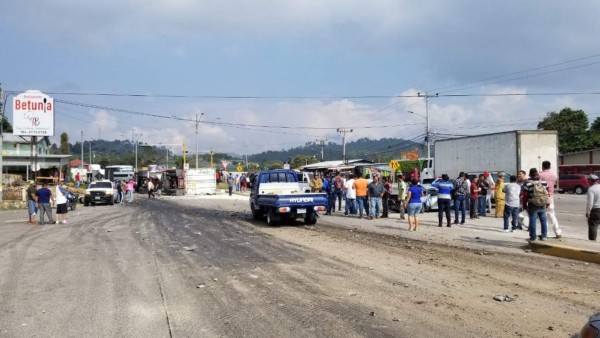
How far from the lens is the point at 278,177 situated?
2052 centimetres

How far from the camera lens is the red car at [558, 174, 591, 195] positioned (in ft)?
138

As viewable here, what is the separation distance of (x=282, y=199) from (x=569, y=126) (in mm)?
63167

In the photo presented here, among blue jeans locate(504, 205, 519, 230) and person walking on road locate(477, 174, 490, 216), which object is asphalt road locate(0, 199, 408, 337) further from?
person walking on road locate(477, 174, 490, 216)

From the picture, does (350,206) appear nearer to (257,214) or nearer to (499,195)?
(257,214)

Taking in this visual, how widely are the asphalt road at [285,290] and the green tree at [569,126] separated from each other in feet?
202

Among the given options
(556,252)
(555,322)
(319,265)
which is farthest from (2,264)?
(556,252)

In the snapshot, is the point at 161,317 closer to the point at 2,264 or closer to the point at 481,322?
the point at 481,322

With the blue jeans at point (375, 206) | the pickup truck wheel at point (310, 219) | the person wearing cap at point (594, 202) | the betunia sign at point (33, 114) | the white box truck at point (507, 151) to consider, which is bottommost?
the pickup truck wheel at point (310, 219)

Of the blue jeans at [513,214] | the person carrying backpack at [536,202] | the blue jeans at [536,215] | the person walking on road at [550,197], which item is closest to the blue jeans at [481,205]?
the blue jeans at [513,214]

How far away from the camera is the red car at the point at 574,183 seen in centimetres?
4219

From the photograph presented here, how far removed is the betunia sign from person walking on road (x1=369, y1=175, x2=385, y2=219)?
2841 centimetres

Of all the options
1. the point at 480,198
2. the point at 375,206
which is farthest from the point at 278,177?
the point at 480,198

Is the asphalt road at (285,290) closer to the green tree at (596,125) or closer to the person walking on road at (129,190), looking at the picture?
the person walking on road at (129,190)

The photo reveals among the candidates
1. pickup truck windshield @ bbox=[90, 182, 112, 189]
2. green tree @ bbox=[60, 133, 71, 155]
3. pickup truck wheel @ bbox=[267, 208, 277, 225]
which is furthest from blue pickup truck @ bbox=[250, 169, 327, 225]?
green tree @ bbox=[60, 133, 71, 155]
